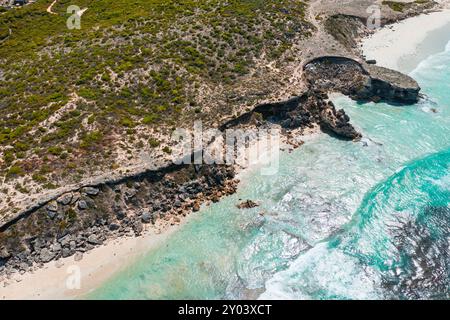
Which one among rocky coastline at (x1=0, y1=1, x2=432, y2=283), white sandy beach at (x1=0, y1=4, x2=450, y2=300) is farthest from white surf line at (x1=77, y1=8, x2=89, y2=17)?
white sandy beach at (x1=0, y1=4, x2=450, y2=300)

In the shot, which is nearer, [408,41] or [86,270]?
[86,270]

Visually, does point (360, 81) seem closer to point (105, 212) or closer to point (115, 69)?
point (115, 69)

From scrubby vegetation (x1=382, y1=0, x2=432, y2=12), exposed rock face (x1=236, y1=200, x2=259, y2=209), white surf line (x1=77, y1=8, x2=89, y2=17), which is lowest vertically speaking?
exposed rock face (x1=236, y1=200, x2=259, y2=209)

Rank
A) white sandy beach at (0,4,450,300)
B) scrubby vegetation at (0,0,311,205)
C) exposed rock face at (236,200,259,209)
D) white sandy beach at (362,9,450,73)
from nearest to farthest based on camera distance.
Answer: white sandy beach at (0,4,450,300)
exposed rock face at (236,200,259,209)
scrubby vegetation at (0,0,311,205)
white sandy beach at (362,9,450,73)

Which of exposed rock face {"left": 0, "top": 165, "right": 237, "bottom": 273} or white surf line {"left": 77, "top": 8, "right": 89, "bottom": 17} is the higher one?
white surf line {"left": 77, "top": 8, "right": 89, "bottom": 17}

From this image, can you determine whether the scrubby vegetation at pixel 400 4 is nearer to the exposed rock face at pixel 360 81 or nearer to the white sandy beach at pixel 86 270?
the exposed rock face at pixel 360 81

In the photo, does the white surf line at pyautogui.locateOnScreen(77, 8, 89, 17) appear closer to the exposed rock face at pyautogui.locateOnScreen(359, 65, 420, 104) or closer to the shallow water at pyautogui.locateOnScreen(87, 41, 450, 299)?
the shallow water at pyautogui.locateOnScreen(87, 41, 450, 299)

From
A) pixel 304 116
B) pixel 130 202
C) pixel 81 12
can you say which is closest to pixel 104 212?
pixel 130 202
